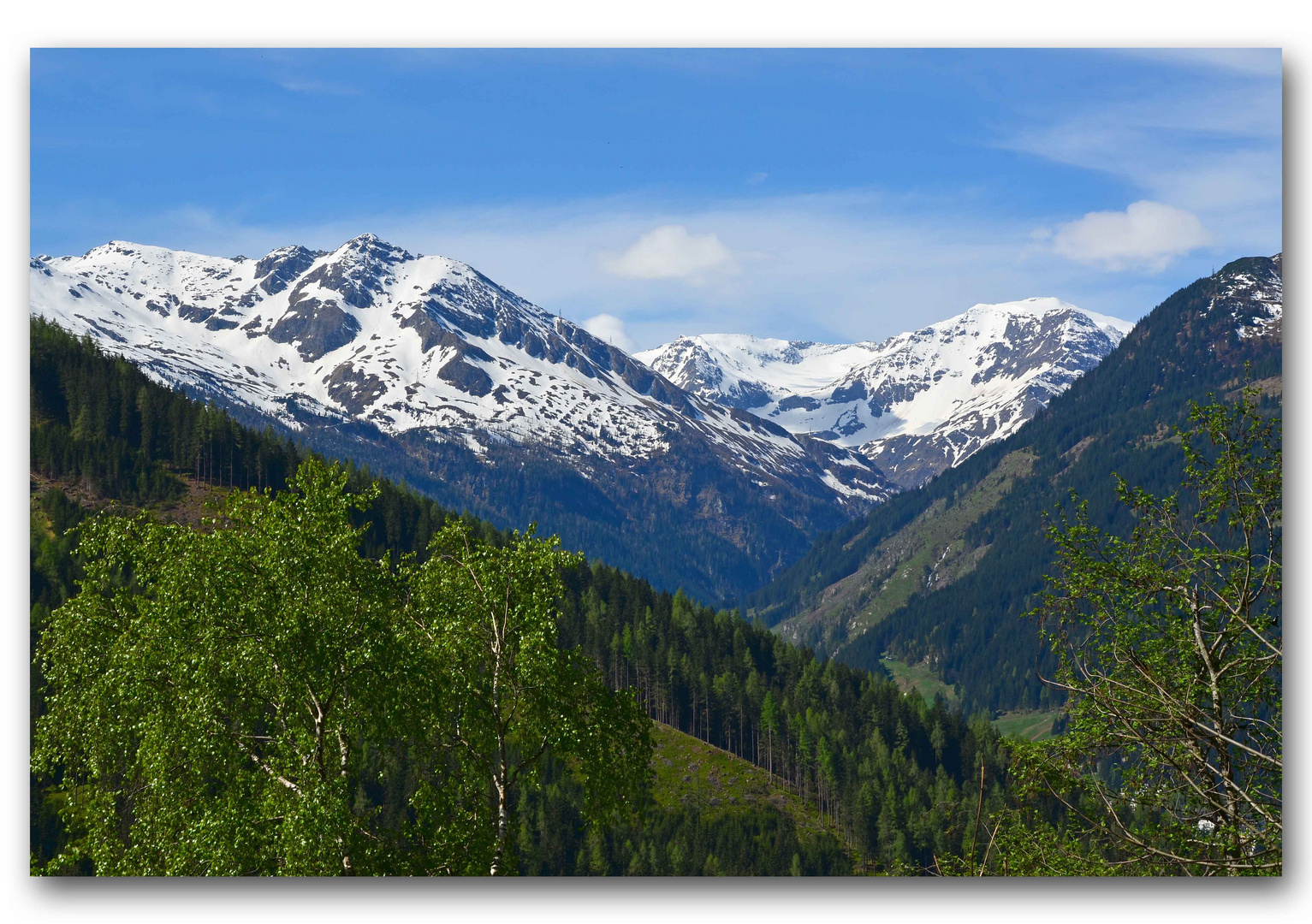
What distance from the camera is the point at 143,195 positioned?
109ft

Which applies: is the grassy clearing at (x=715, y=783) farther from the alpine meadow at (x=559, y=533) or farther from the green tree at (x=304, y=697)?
the green tree at (x=304, y=697)

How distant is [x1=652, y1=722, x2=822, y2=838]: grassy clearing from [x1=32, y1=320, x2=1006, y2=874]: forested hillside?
127cm

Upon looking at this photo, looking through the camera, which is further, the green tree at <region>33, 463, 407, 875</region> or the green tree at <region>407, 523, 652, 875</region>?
the green tree at <region>407, 523, 652, 875</region>

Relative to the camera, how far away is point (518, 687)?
24.4 m

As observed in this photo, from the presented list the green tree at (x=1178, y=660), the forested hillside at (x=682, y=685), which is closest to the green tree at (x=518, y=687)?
the green tree at (x=1178, y=660)

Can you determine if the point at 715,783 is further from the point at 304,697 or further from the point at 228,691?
the point at 228,691

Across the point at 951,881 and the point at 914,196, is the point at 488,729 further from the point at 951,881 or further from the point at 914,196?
the point at 914,196

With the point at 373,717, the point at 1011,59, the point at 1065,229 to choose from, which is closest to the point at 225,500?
the point at 373,717

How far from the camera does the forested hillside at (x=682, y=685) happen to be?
312 feet

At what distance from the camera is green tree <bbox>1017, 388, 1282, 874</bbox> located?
20172 millimetres

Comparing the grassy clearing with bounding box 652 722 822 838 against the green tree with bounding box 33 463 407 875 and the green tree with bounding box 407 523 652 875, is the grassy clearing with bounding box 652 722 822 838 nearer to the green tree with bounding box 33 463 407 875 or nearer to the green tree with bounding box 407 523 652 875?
the green tree with bounding box 407 523 652 875

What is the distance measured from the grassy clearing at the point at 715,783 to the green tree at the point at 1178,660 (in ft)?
306

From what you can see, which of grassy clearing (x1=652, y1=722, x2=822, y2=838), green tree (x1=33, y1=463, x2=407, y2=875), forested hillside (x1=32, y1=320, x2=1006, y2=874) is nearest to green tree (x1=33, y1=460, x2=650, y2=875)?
green tree (x1=33, y1=463, x2=407, y2=875)

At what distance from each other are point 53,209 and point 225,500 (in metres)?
12.8
